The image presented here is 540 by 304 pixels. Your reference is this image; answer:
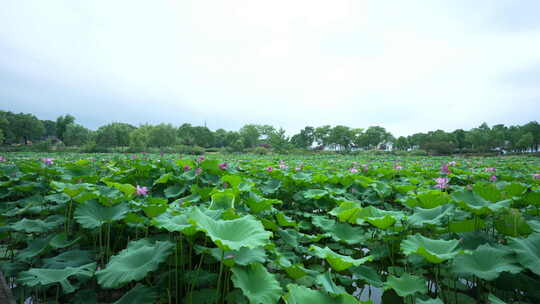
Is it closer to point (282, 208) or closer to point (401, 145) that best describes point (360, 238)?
point (282, 208)

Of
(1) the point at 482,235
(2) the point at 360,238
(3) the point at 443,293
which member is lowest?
(3) the point at 443,293

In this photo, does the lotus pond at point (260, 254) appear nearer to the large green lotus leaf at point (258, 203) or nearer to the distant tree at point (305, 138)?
the large green lotus leaf at point (258, 203)

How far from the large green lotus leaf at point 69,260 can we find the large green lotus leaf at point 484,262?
275cm

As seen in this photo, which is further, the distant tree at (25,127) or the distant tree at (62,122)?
the distant tree at (62,122)

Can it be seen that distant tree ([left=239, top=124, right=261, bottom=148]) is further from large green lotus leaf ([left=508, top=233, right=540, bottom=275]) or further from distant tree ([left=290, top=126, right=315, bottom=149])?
large green lotus leaf ([left=508, top=233, right=540, bottom=275])

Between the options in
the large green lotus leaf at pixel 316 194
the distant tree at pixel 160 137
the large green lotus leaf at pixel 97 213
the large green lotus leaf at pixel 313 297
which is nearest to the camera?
the large green lotus leaf at pixel 313 297

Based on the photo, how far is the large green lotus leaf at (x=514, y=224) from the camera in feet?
6.01

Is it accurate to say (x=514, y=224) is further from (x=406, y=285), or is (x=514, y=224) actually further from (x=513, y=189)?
(x=406, y=285)

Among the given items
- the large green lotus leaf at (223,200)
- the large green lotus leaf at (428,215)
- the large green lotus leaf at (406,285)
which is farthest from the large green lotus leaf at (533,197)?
the large green lotus leaf at (223,200)

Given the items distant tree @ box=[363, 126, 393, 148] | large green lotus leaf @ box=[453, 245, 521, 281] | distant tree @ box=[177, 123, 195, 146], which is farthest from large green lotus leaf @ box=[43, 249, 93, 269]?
distant tree @ box=[363, 126, 393, 148]

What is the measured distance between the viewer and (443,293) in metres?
1.86

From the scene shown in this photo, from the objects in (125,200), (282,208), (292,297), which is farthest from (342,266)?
(282,208)

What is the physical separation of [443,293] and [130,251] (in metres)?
2.35

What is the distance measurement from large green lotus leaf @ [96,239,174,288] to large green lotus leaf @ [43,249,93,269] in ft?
1.87
